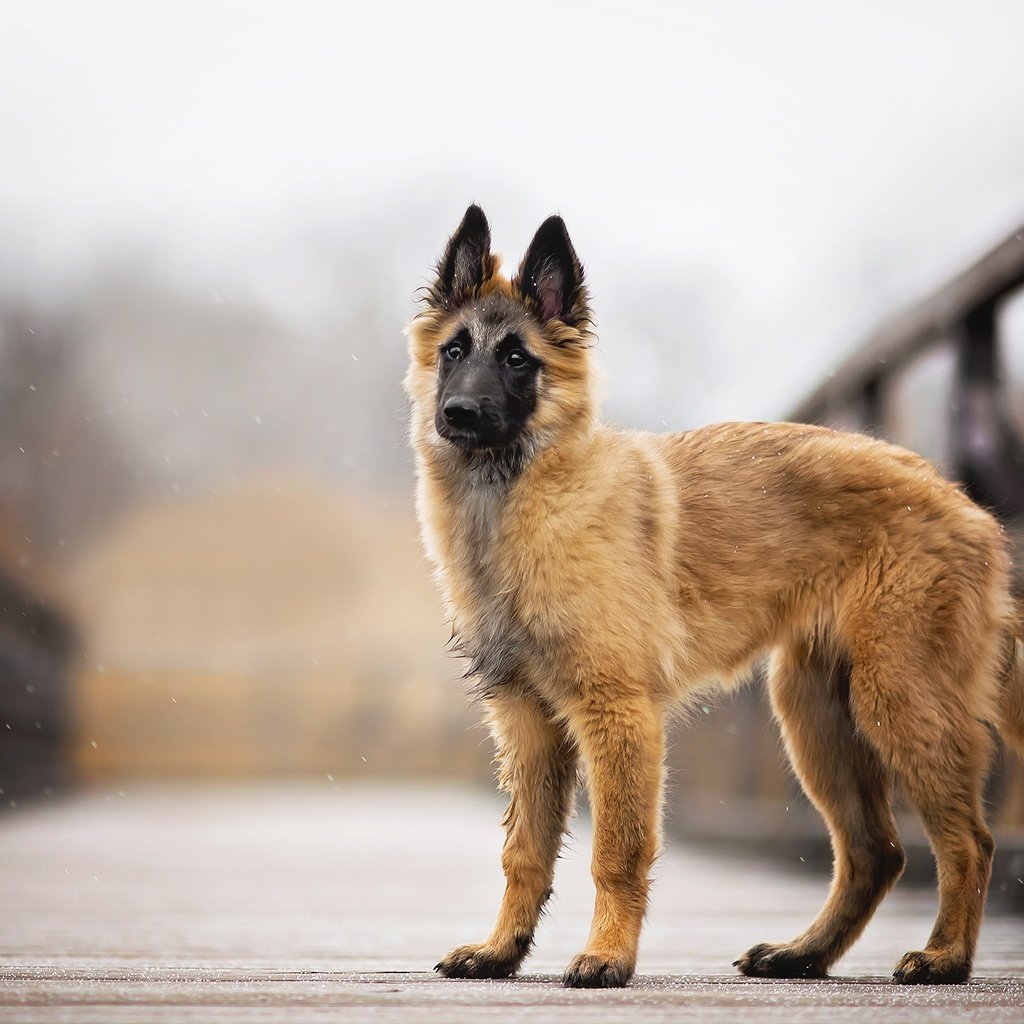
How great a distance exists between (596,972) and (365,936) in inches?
57.0

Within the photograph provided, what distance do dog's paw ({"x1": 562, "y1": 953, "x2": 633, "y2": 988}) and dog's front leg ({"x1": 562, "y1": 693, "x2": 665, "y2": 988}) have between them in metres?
0.08

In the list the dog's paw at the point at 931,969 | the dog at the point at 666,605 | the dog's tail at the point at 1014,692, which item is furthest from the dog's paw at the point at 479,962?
the dog's tail at the point at 1014,692

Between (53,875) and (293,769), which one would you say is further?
(293,769)

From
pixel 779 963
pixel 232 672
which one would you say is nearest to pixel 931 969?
pixel 779 963

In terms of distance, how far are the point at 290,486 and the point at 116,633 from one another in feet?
37.5

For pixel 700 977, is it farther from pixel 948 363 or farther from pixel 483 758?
pixel 483 758

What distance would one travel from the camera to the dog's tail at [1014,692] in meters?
3.70

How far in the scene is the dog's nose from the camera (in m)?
3.50

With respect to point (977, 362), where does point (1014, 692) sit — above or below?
below

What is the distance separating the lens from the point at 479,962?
3.15 metres

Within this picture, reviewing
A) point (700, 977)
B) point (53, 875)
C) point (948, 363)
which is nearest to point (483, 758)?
point (53, 875)

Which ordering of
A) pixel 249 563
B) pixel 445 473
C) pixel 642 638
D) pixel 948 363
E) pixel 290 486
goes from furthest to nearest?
1. pixel 290 486
2. pixel 249 563
3. pixel 948 363
4. pixel 445 473
5. pixel 642 638

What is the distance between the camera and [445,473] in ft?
12.3

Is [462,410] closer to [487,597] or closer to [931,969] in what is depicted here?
[487,597]
